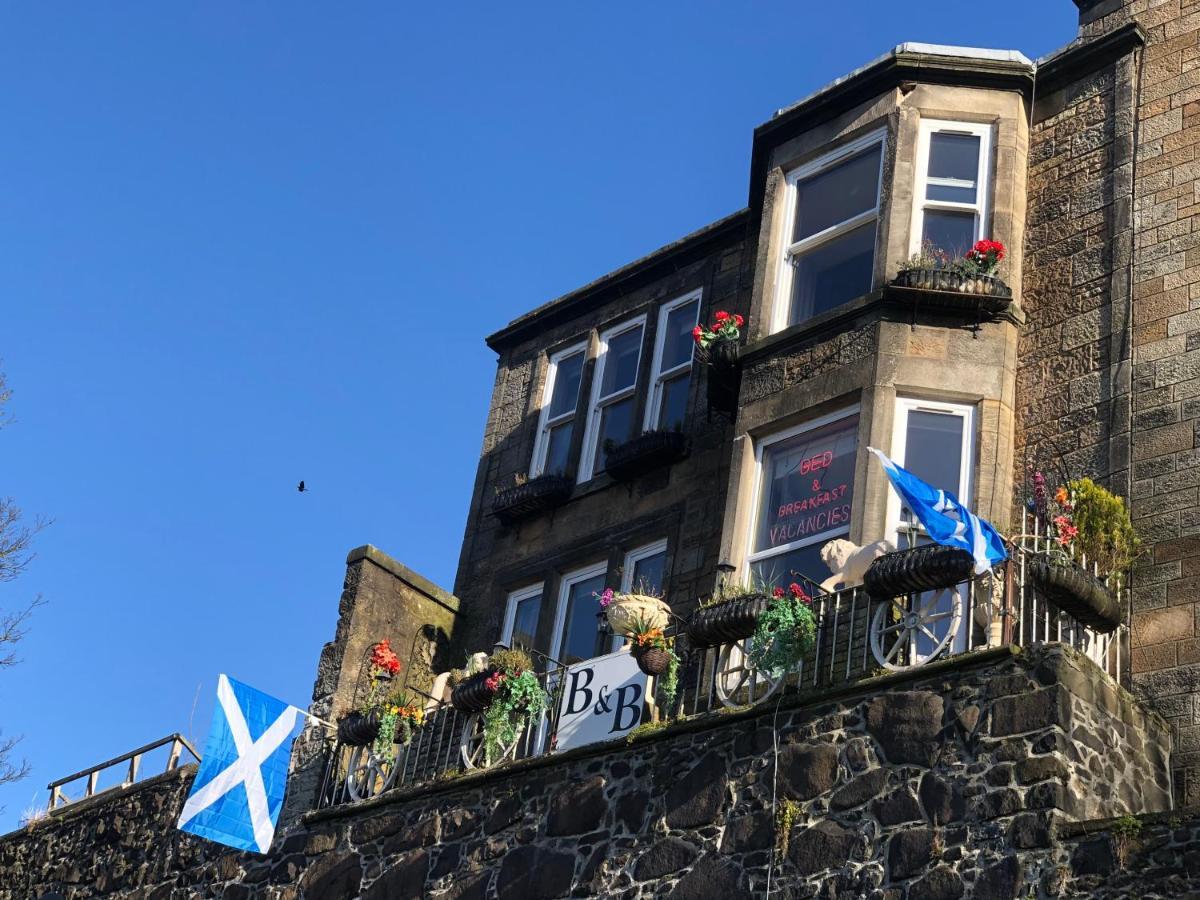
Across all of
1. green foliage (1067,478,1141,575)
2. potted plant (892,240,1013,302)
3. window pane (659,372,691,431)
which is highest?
window pane (659,372,691,431)

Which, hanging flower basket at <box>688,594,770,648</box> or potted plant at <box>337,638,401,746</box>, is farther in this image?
potted plant at <box>337,638,401,746</box>

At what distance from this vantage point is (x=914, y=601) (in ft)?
43.6

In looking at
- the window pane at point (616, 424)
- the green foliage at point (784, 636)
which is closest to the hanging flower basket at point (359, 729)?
the window pane at point (616, 424)

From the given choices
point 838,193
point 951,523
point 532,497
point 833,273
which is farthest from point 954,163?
point 532,497

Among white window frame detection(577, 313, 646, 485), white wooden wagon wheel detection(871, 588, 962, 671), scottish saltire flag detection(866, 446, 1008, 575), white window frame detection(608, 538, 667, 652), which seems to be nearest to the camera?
scottish saltire flag detection(866, 446, 1008, 575)

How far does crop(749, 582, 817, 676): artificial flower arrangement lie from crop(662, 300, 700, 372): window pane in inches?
249

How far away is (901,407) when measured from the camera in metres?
15.5

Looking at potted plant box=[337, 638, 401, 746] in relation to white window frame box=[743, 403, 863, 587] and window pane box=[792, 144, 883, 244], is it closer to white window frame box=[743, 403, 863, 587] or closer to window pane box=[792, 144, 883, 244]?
white window frame box=[743, 403, 863, 587]

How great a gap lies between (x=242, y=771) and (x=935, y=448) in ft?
23.7

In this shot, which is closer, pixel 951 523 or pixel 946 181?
pixel 951 523

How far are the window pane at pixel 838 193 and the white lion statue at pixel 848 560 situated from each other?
4063 millimetres

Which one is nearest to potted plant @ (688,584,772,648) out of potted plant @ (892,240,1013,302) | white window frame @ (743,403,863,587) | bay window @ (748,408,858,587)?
bay window @ (748,408,858,587)

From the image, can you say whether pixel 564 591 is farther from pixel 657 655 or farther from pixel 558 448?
pixel 657 655

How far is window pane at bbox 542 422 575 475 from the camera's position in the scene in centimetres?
2025
